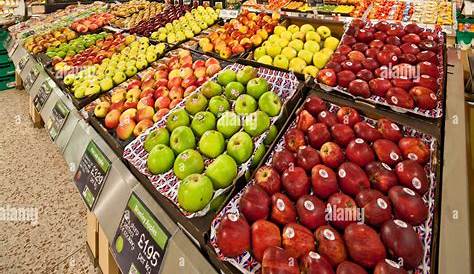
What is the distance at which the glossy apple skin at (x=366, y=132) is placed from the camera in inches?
50.6

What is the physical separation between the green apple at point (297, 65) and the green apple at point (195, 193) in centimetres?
111

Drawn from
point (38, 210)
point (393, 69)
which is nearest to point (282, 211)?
point (393, 69)

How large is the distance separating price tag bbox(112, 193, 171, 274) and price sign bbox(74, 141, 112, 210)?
1.02 feet

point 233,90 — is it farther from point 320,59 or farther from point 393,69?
point 393,69

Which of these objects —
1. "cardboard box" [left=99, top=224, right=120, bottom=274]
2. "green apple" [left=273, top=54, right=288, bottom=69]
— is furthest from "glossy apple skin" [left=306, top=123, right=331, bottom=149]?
"cardboard box" [left=99, top=224, right=120, bottom=274]

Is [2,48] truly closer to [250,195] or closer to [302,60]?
[302,60]

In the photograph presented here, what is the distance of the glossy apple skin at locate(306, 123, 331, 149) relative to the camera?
4.30 ft

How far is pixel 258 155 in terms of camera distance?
1.37 meters

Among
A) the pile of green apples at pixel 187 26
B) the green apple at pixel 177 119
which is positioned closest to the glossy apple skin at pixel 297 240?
the green apple at pixel 177 119

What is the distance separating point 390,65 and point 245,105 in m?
0.85

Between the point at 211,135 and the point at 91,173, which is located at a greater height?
the point at 211,135

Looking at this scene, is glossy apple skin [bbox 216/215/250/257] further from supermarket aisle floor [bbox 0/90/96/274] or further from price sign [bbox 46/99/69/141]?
price sign [bbox 46/99/69/141]

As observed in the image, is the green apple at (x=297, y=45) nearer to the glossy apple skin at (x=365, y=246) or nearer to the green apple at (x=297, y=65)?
the green apple at (x=297, y=65)

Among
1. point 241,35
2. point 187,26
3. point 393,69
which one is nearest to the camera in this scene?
point 393,69
